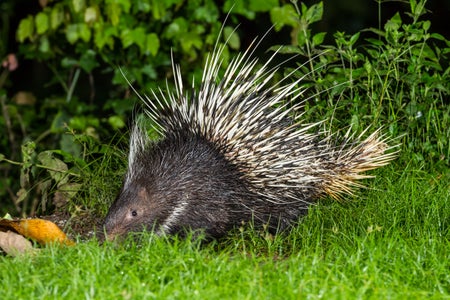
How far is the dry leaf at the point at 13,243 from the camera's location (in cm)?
436

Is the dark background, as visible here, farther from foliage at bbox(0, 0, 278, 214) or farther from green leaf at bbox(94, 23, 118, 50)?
green leaf at bbox(94, 23, 118, 50)

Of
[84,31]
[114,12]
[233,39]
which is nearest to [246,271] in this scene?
[233,39]

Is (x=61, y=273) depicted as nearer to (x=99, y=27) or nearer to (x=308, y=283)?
(x=308, y=283)

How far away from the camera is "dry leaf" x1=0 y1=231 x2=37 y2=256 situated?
436cm

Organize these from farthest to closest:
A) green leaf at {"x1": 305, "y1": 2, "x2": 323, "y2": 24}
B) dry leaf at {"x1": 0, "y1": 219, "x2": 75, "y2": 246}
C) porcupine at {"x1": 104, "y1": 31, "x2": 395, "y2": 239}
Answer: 1. green leaf at {"x1": 305, "y1": 2, "x2": 323, "y2": 24}
2. porcupine at {"x1": 104, "y1": 31, "x2": 395, "y2": 239}
3. dry leaf at {"x1": 0, "y1": 219, "x2": 75, "y2": 246}

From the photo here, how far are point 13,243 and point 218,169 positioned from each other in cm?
105

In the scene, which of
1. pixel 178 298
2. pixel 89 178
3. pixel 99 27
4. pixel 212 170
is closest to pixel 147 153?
pixel 212 170

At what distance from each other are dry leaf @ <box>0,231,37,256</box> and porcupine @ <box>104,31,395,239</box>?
0.39 metres

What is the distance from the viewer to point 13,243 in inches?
172

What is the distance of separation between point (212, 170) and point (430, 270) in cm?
133

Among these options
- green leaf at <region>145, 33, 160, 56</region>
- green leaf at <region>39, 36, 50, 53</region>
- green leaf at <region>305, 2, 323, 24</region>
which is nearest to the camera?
green leaf at <region>305, 2, 323, 24</region>

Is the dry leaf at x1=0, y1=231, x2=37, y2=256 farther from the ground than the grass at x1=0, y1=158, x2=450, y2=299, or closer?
closer

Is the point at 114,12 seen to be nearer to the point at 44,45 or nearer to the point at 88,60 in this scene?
the point at 88,60

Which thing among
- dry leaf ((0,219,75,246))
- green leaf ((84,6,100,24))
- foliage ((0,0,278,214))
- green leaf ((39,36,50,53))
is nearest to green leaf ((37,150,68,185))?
foliage ((0,0,278,214))
